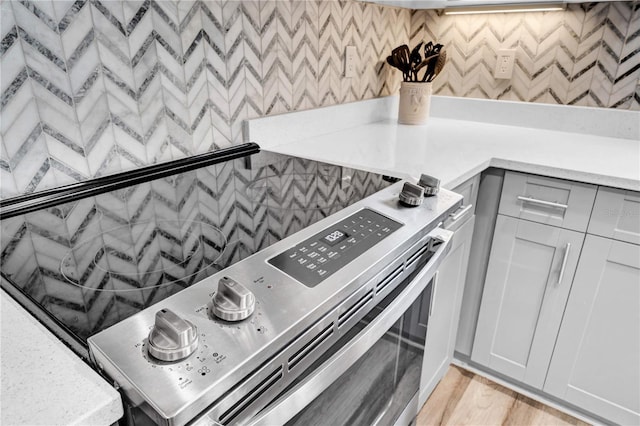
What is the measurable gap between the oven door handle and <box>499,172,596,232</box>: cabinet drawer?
64 cm

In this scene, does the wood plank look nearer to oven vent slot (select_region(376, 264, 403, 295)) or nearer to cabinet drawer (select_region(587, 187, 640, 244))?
cabinet drawer (select_region(587, 187, 640, 244))

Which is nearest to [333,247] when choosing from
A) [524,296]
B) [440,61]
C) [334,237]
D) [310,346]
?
[334,237]

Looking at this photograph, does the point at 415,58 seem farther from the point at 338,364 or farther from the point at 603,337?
the point at 338,364

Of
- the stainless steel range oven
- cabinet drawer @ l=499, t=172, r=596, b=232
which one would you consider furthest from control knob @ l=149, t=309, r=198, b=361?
cabinet drawer @ l=499, t=172, r=596, b=232

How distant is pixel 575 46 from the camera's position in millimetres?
1611

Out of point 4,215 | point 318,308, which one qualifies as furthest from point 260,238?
point 4,215

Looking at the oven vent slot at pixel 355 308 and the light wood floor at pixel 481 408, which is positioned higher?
the oven vent slot at pixel 355 308

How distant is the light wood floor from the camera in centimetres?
144

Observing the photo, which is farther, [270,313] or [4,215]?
[4,215]

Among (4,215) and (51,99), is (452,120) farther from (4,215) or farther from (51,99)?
(4,215)

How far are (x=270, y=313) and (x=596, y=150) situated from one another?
53.9 inches

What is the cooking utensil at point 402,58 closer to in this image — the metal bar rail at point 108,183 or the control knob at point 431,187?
the metal bar rail at point 108,183

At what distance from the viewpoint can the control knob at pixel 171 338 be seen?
16.6 inches

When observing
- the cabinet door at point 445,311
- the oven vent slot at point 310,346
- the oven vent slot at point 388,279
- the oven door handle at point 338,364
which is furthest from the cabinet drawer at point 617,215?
the oven vent slot at point 310,346
